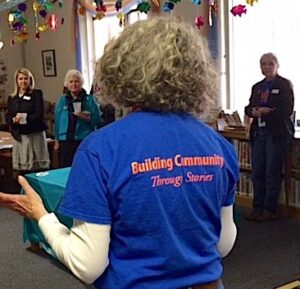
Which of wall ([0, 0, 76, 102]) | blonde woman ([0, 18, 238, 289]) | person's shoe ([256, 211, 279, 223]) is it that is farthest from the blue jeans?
wall ([0, 0, 76, 102])

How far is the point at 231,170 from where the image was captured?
1128 millimetres

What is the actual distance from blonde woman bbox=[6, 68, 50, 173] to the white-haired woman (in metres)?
0.29

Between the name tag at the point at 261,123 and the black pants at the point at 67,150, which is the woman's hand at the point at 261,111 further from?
the black pants at the point at 67,150

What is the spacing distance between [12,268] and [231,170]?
278cm

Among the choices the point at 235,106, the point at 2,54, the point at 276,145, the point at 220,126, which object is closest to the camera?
the point at 276,145

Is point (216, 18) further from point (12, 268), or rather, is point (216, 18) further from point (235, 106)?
point (12, 268)

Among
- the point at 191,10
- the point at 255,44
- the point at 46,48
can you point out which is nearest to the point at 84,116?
the point at 191,10

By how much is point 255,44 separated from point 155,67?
434cm

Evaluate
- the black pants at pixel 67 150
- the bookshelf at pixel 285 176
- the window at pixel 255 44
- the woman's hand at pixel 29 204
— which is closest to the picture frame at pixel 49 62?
the black pants at pixel 67 150

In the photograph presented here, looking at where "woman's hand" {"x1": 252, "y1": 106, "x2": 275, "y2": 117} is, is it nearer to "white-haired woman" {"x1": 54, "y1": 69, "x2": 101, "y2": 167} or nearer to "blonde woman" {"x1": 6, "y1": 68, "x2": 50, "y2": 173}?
"white-haired woman" {"x1": 54, "y1": 69, "x2": 101, "y2": 167}

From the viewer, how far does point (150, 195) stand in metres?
0.98

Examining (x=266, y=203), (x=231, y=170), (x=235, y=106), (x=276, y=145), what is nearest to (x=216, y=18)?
(x=235, y=106)

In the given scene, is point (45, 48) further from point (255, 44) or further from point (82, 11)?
point (255, 44)

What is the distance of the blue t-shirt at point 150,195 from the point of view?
959mm
